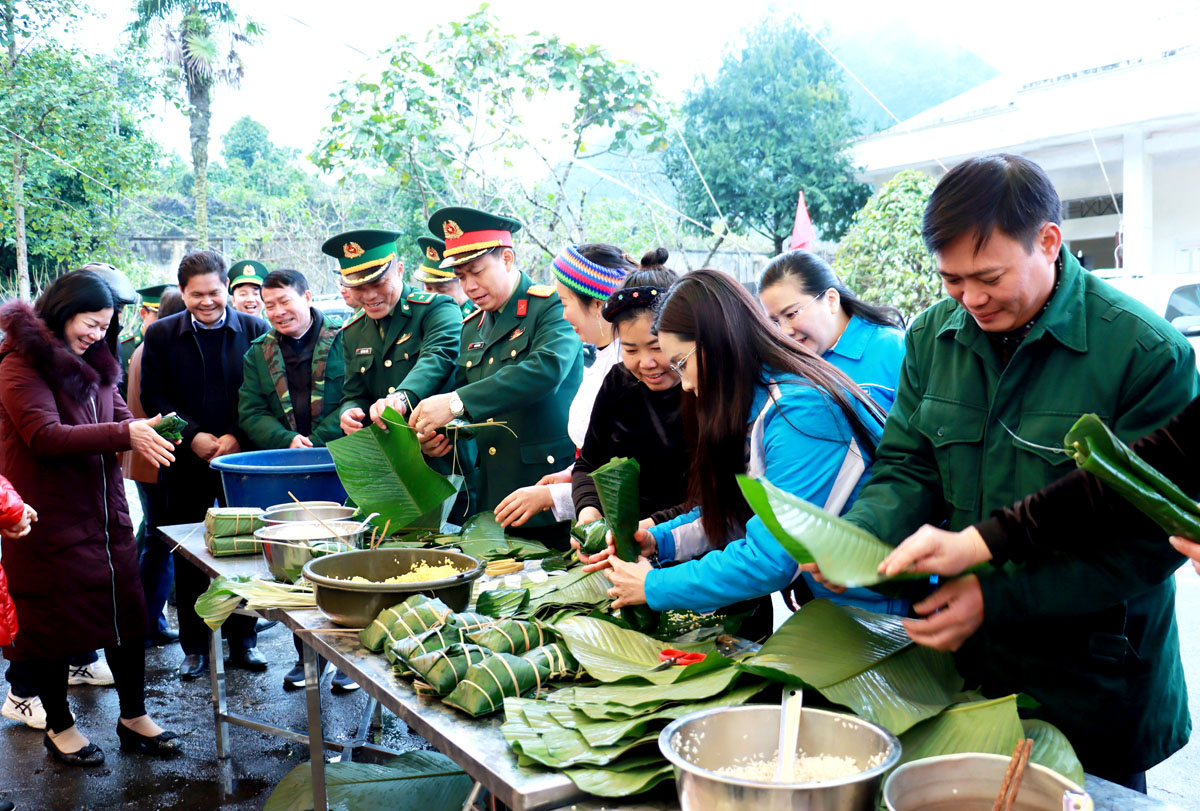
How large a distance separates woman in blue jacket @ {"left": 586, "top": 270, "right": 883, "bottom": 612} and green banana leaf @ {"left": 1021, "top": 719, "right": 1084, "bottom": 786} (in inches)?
18.4

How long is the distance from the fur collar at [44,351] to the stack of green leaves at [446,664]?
2163 mm

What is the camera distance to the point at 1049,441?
1440 millimetres

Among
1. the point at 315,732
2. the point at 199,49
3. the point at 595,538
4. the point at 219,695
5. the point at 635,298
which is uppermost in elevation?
the point at 199,49

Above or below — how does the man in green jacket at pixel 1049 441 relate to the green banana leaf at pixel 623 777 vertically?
above

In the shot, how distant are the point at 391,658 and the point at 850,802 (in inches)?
36.3

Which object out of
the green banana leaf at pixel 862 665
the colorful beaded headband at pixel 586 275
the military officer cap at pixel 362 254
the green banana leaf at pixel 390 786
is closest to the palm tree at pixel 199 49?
the military officer cap at pixel 362 254

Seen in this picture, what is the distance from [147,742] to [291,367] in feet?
4.87

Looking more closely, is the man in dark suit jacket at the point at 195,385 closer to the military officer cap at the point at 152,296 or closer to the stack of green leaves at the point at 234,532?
the stack of green leaves at the point at 234,532

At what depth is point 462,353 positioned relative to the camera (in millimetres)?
3520

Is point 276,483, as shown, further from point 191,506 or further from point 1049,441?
point 1049,441

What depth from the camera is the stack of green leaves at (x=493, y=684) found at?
5.00ft

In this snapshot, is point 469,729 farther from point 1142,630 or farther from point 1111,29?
point 1111,29

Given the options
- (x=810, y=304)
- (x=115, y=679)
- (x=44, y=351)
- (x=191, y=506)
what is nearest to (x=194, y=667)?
(x=191, y=506)

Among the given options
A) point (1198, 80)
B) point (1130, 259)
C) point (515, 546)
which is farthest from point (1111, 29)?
point (515, 546)
